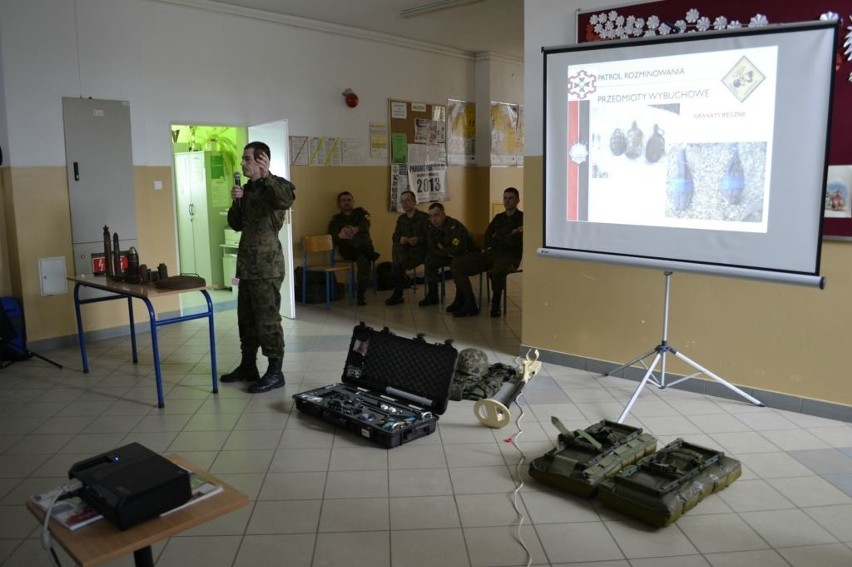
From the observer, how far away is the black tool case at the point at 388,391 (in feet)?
11.8

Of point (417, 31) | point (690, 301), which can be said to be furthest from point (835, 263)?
point (417, 31)

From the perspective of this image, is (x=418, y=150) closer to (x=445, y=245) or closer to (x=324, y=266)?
(x=445, y=245)

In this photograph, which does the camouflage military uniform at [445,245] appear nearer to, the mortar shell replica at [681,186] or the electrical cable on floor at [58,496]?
the mortar shell replica at [681,186]

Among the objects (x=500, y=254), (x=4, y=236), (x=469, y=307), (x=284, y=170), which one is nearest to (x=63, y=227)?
(x=4, y=236)

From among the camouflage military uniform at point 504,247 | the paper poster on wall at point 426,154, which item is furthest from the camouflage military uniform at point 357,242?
the camouflage military uniform at point 504,247

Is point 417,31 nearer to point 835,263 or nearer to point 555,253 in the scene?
point 555,253

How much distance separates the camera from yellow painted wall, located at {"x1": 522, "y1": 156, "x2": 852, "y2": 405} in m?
3.80

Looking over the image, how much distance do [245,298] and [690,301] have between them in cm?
292

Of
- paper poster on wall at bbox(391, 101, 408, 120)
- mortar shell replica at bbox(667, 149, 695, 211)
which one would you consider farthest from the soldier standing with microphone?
paper poster on wall at bbox(391, 101, 408, 120)

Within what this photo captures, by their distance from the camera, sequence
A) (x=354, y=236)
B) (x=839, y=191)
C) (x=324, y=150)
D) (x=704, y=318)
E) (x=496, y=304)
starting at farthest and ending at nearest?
(x=324, y=150), (x=354, y=236), (x=496, y=304), (x=704, y=318), (x=839, y=191)

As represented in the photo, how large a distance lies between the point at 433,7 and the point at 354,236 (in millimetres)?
2550

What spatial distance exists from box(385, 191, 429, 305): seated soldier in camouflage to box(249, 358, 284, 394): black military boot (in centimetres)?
291

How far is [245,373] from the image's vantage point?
4.60 meters

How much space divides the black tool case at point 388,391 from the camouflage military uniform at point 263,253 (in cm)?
57
